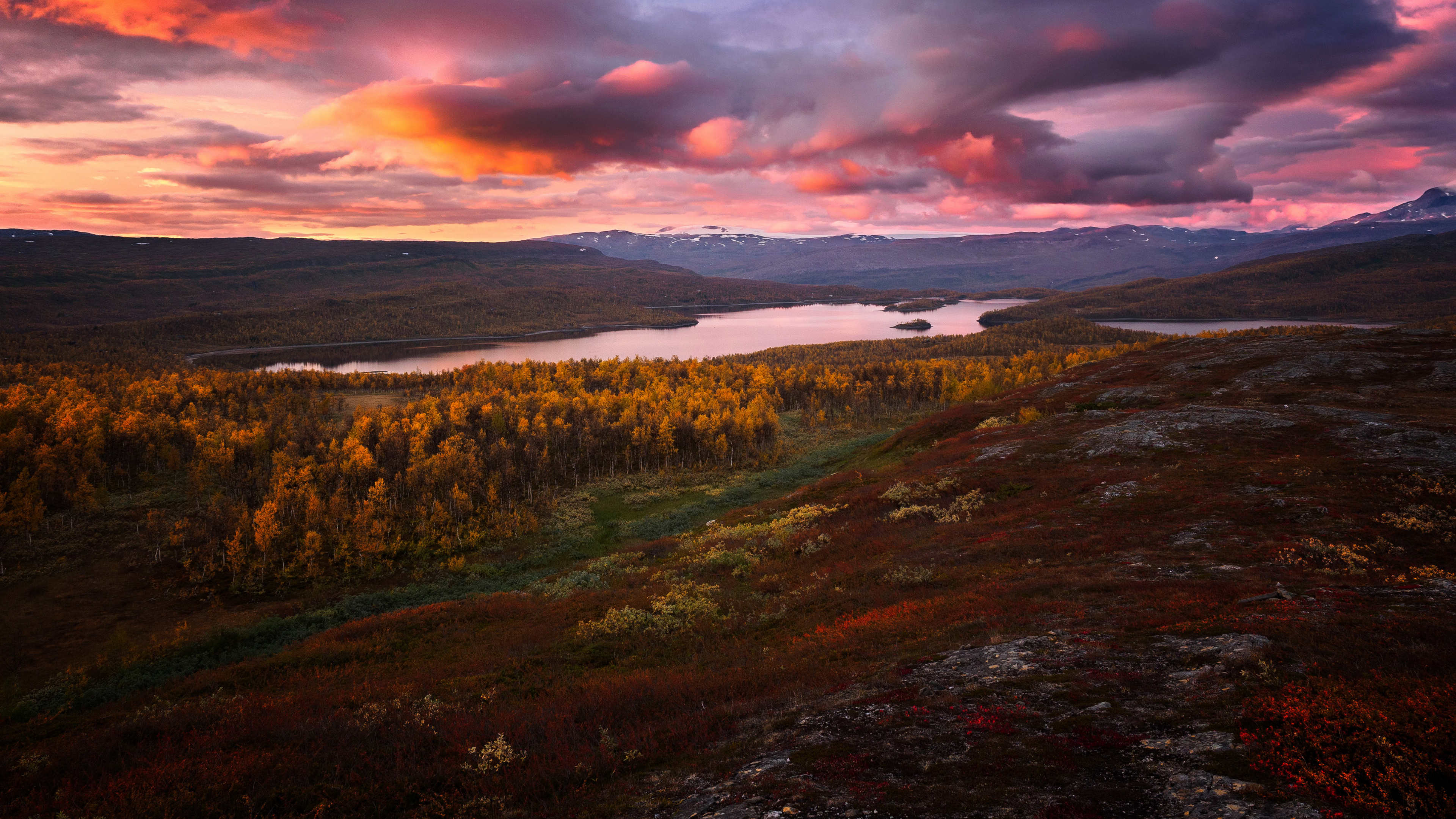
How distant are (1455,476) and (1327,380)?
46.1 meters

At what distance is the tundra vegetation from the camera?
1112 cm

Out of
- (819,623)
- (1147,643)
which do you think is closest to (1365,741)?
(1147,643)

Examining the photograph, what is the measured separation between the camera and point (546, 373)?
170625 millimetres

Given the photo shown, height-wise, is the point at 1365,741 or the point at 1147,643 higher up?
the point at 1365,741

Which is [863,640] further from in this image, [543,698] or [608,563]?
[608,563]

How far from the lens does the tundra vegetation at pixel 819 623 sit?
36.5 ft

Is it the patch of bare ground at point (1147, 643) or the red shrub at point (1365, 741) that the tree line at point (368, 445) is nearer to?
the patch of bare ground at point (1147, 643)

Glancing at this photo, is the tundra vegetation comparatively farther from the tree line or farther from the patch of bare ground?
the tree line

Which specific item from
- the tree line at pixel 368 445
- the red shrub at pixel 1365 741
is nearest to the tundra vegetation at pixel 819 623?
the red shrub at pixel 1365 741

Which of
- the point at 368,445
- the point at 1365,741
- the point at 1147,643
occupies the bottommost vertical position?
the point at 368,445

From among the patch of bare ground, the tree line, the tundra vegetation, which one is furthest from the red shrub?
the tree line

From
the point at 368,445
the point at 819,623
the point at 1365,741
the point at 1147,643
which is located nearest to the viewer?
the point at 1365,741

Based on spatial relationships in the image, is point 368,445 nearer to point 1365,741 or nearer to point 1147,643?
point 1147,643

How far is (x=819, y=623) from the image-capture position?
24859 millimetres
